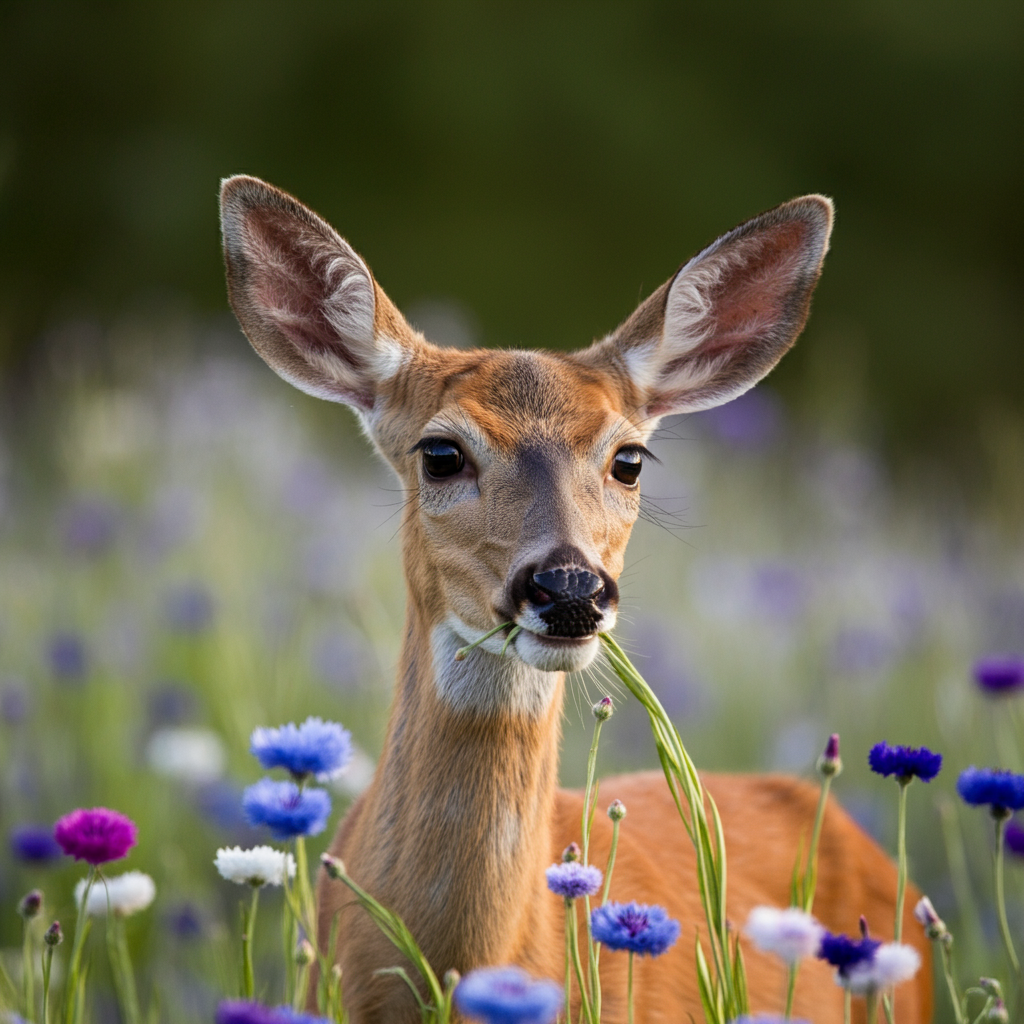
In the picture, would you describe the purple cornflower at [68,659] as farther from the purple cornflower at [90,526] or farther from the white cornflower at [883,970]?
the white cornflower at [883,970]

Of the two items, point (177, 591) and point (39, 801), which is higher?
point (177, 591)

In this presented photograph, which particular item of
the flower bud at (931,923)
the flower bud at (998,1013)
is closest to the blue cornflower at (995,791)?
the flower bud at (931,923)

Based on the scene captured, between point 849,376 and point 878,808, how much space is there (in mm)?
2207

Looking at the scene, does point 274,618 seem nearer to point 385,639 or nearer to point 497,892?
point 385,639

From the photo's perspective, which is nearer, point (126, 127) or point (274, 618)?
point (274, 618)

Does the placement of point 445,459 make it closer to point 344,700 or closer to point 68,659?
point 68,659

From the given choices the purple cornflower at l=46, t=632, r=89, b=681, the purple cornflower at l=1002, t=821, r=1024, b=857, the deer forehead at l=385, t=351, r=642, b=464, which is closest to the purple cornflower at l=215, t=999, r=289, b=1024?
the deer forehead at l=385, t=351, r=642, b=464

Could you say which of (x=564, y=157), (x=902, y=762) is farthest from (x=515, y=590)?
(x=564, y=157)

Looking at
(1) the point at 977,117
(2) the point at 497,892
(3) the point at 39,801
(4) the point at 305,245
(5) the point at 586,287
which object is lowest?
(3) the point at 39,801

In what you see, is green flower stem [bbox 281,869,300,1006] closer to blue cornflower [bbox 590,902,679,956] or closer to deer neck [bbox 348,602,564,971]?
deer neck [bbox 348,602,564,971]

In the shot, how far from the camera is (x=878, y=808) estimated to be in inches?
145

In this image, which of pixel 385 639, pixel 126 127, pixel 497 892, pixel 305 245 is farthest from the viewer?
pixel 126 127

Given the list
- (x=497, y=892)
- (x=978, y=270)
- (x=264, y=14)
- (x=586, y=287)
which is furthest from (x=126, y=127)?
(x=497, y=892)

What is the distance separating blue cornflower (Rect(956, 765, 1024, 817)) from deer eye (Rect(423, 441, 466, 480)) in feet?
3.16
